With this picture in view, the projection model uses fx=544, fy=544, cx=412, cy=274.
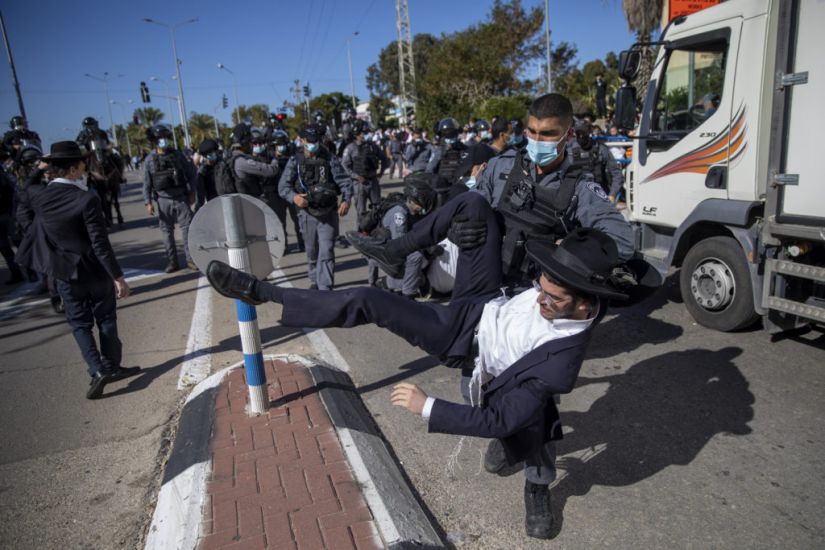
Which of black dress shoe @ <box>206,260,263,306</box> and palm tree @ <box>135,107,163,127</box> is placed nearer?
black dress shoe @ <box>206,260,263,306</box>

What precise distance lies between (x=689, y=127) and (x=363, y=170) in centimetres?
640

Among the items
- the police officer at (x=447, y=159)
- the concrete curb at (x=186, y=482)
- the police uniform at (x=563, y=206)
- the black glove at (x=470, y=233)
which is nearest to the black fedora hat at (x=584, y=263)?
the police uniform at (x=563, y=206)

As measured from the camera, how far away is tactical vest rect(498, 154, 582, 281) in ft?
10.2

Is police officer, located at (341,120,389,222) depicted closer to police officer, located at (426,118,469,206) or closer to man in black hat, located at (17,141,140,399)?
police officer, located at (426,118,469,206)

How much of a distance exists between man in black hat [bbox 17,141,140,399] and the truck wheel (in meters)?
5.27

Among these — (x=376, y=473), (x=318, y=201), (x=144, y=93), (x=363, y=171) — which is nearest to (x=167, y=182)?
(x=318, y=201)

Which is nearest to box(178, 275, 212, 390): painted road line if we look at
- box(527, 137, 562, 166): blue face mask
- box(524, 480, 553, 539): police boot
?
box(524, 480, 553, 539): police boot

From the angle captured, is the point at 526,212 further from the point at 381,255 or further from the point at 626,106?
the point at 626,106

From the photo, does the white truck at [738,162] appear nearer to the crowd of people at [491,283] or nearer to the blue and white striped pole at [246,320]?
the crowd of people at [491,283]

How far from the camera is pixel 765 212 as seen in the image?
4.51 meters

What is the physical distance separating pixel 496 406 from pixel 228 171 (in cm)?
843

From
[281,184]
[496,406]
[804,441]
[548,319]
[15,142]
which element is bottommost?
[804,441]

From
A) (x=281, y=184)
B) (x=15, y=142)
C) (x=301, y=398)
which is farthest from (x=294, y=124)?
(x=301, y=398)

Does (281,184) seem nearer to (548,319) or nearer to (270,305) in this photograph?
(270,305)
